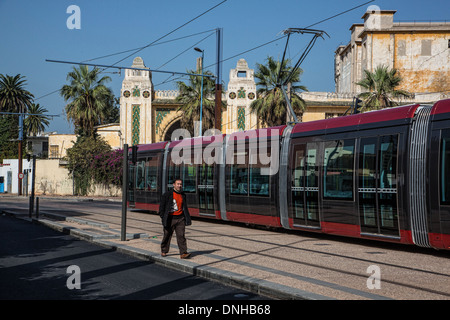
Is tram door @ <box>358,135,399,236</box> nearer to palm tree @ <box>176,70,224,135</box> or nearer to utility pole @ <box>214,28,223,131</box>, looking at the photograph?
utility pole @ <box>214,28,223,131</box>

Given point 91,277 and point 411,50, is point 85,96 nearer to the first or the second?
point 411,50

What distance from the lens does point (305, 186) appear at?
15469mm

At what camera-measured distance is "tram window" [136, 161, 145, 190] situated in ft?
83.8

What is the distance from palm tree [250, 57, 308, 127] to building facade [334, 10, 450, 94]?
55.7 feet

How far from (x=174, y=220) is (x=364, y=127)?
5.06 meters

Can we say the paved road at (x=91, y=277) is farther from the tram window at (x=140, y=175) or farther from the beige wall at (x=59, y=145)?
the beige wall at (x=59, y=145)

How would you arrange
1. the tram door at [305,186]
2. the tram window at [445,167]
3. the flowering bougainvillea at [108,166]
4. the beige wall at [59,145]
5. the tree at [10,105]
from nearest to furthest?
the tram window at [445,167], the tram door at [305,186], the flowering bougainvillea at [108,166], the beige wall at [59,145], the tree at [10,105]

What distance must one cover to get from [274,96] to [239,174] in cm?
2296

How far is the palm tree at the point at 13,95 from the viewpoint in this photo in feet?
247

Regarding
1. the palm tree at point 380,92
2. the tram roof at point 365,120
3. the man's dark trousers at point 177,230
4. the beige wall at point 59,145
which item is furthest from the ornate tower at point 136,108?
the man's dark trousers at point 177,230

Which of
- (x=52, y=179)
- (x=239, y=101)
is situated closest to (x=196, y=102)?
(x=239, y=101)

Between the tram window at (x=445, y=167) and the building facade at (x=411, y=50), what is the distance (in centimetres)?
4548

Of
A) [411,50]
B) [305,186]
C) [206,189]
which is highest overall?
[411,50]
